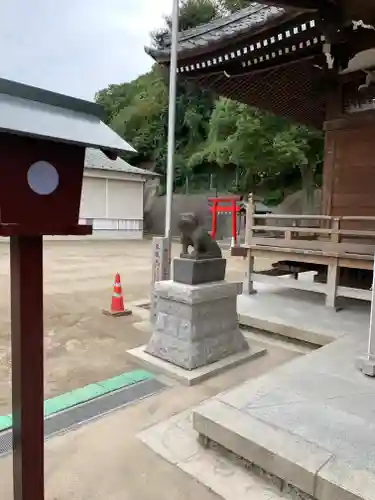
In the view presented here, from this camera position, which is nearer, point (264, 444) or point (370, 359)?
point (264, 444)

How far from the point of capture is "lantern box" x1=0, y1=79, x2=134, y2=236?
4.13 feet

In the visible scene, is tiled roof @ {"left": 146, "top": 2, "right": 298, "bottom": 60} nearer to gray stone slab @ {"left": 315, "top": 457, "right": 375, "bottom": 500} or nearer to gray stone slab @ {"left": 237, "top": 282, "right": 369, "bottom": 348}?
gray stone slab @ {"left": 237, "top": 282, "right": 369, "bottom": 348}

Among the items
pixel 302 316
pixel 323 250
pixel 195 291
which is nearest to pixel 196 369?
pixel 195 291

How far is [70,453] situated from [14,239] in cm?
167

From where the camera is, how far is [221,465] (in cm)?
236

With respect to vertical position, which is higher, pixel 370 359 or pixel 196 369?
pixel 370 359

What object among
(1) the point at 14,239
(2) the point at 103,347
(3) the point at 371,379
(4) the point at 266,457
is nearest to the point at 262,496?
(4) the point at 266,457

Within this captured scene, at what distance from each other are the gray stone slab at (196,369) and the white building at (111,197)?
51.2 feet

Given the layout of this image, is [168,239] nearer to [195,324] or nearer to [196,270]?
[196,270]

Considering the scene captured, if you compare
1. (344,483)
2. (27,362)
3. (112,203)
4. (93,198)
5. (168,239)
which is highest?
(93,198)

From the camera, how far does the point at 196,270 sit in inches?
153

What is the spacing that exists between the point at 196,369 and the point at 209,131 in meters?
19.2

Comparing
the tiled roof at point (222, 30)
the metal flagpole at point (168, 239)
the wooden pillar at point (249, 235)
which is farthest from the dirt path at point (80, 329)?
the tiled roof at point (222, 30)

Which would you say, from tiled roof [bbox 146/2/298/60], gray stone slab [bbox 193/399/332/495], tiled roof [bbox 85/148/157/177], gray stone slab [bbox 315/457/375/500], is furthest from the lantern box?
tiled roof [bbox 85/148/157/177]
